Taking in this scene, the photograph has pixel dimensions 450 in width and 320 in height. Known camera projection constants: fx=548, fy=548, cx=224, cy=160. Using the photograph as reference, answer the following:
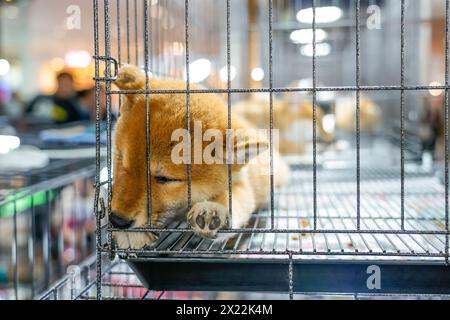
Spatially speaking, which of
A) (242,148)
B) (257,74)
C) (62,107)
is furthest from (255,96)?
(242,148)

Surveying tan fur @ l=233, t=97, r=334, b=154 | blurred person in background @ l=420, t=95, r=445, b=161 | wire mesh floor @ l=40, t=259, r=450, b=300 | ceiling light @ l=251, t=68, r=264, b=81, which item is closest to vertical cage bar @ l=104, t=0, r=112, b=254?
wire mesh floor @ l=40, t=259, r=450, b=300

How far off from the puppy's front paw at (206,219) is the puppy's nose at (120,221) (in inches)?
5.3

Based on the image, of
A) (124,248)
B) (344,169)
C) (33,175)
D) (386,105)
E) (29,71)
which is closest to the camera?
(124,248)

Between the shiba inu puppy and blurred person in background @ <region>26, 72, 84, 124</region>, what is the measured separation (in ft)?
8.32

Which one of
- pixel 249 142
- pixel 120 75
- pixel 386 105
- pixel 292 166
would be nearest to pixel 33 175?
pixel 120 75

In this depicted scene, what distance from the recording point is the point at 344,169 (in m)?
2.72

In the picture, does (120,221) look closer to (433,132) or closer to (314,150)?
(314,150)

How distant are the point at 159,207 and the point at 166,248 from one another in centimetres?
10

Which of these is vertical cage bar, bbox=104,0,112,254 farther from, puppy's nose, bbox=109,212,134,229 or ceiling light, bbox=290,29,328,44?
ceiling light, bbox=290,29,328,44

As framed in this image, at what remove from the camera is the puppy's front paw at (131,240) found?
1.20 metres

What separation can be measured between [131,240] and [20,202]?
2.73 ft

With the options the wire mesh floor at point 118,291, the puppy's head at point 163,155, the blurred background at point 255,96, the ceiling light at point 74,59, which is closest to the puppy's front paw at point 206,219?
the puppy's head at point 163,155

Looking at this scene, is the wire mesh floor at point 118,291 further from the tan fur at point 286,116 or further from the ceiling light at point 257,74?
the ceiling light at point 257,74
